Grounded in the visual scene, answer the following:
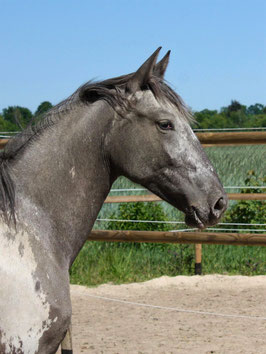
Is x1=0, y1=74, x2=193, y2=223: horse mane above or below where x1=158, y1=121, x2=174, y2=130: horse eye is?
above

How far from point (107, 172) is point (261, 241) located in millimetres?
2953

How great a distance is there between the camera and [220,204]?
2.38 metres

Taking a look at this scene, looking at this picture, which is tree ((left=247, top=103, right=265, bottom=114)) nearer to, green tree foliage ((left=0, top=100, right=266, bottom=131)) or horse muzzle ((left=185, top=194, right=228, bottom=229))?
green tree foliage ((left=0, top=100, right=266, bottom=131))

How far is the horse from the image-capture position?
86.4 inches

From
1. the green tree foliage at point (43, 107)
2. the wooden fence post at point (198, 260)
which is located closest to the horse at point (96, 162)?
the green tree foliage at point (43, 107)

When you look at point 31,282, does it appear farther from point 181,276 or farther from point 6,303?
point 181,276

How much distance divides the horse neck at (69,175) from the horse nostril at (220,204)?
419 mm

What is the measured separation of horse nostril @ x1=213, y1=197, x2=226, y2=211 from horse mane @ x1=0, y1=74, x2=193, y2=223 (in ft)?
1.10

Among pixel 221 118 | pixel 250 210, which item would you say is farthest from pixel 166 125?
pixel 221 118

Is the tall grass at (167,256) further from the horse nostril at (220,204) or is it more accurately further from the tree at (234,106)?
the tree at (234,106)

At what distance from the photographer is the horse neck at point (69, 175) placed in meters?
2.22

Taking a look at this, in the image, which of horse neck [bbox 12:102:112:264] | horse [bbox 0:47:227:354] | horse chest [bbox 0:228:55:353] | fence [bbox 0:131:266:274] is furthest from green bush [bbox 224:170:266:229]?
horse chest [bbox 0:228:55:353]

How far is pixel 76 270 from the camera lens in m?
6.79

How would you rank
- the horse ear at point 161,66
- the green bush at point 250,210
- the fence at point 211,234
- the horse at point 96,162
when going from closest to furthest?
the horse at point 96,162 → the horse ear at point 161,66 → the fence at point 211,234 → the green bush at point 250,210
